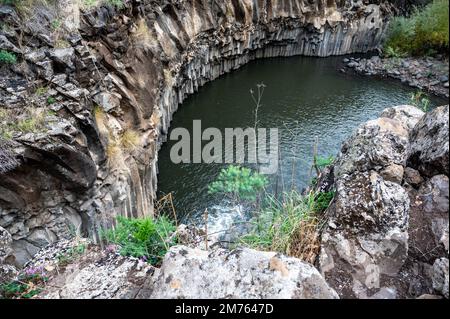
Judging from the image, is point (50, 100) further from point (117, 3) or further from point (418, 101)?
point (418, 101)

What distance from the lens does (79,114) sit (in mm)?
9008

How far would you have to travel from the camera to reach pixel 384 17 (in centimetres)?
3491

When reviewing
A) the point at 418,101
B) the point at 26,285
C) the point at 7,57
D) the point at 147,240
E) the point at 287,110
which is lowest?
the point at 287,110

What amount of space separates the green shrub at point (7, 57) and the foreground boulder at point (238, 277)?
23.8 feet

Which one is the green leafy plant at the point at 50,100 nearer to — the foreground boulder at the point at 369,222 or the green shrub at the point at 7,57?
the green shrub at the point at 7,57

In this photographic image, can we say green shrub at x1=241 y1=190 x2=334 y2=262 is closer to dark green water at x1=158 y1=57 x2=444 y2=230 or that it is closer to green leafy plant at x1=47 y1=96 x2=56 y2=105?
green leafy plant at x1=47 y1=96 x2=56 y2=105

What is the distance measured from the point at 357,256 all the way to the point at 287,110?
18.9 metres

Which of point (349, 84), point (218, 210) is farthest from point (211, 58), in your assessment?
point (218, 210)

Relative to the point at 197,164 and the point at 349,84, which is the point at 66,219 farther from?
the point at 349,84

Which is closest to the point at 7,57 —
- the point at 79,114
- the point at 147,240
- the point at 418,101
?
the point at 79,114

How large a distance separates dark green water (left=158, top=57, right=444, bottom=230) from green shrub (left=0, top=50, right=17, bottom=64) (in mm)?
7811

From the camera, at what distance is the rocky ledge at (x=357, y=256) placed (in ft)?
11.3

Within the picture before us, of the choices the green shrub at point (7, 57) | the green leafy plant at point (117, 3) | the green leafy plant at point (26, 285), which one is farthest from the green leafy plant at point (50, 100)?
the green leafy plant at point (26, 285)

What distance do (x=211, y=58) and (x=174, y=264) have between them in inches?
911
